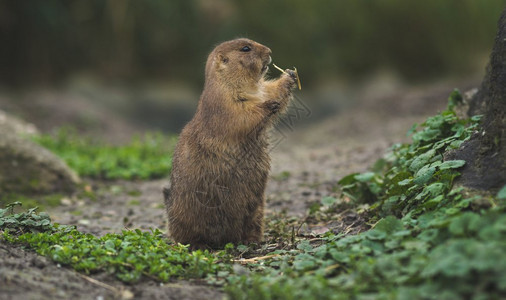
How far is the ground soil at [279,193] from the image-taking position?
3.45 meters

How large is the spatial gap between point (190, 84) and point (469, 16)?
303 inches

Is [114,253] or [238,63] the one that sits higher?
[238,63]

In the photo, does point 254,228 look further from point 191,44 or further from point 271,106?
point 191,44

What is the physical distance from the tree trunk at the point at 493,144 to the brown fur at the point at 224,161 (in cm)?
160

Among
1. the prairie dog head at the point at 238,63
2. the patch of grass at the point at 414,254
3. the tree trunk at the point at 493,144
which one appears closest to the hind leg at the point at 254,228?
the patch of grass at the point at 414,254

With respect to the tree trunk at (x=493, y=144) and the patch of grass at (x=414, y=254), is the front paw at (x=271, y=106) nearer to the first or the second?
the patch of grass at (x=414, y=254)

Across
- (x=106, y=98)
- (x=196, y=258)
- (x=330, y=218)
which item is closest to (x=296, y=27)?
(x=106, y=98)

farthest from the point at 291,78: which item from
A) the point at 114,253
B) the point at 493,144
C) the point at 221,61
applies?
the point at 114,253

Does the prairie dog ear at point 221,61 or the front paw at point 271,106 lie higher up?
the prairie dog ear at point 221,61

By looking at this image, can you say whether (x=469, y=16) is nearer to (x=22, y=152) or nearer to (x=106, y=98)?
(x=106, y=98)

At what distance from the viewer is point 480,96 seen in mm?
5676

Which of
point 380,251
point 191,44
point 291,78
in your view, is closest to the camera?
point 380,251

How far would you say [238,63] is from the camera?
501cm

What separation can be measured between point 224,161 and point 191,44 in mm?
10875
